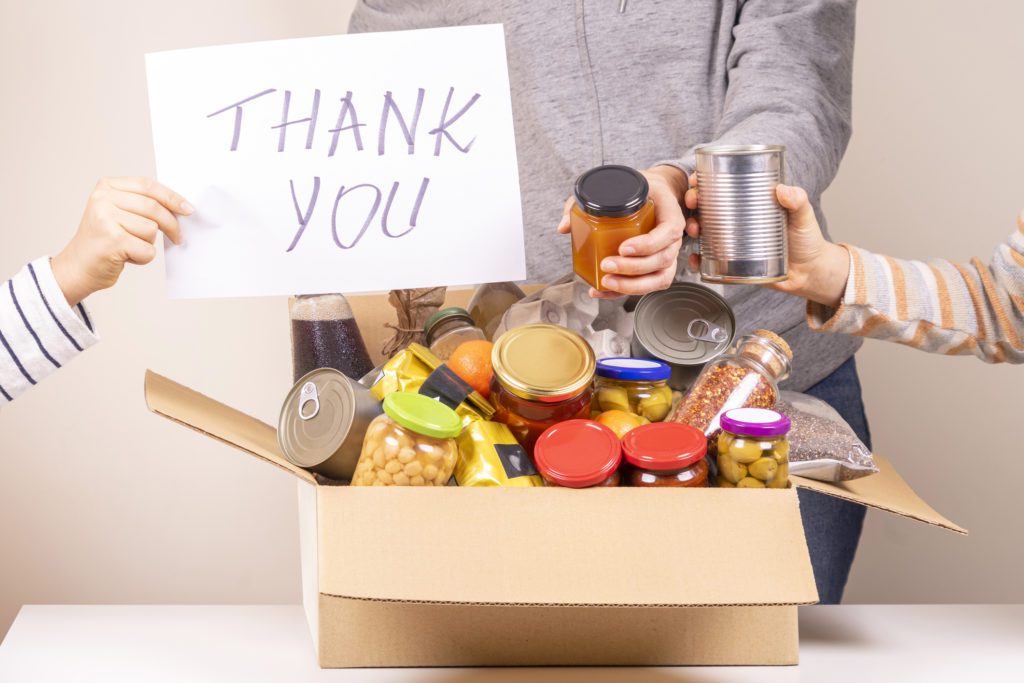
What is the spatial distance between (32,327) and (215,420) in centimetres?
22

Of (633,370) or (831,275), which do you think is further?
(831,275)

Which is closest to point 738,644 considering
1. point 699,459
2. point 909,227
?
point 699,459

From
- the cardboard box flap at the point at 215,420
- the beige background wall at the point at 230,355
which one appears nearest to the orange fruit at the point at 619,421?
the cardboard box flap at the point at 215,420

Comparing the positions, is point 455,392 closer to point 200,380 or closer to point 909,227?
point 200,380

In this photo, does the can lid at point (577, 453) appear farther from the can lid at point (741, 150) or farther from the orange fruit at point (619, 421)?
the can lid at point (741, 150)

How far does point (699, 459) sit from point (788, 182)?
1.39ft

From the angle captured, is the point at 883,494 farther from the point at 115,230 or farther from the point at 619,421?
the point at 115,230

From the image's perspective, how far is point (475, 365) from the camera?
32.9 inches

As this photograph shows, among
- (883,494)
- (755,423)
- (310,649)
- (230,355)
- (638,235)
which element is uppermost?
(638,235)

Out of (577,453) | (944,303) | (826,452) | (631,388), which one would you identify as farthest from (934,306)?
(577,453)

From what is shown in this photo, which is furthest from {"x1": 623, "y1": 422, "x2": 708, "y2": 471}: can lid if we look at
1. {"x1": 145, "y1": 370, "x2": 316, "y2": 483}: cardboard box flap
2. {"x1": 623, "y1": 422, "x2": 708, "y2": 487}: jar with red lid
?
{"x1": 145, "y1": 370, "x2": 316, "y2": 483}: cardboard box flap

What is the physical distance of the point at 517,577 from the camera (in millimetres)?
664

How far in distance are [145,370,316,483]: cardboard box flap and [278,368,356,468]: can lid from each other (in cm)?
2

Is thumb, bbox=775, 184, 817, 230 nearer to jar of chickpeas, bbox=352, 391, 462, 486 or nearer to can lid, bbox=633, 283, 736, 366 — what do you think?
can lid, bbox=633, 283, 736, 366
